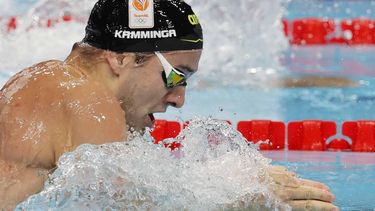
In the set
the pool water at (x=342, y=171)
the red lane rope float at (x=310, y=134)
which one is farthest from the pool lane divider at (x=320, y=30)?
the pool water at (x=342, y=171)

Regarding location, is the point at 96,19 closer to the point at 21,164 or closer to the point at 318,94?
the point at 21,164

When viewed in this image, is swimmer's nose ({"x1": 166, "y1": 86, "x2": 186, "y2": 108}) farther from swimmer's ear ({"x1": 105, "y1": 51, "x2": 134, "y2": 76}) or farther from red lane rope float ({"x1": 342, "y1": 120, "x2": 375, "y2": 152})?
red lane rope float ({"x1": 342, "y1": 120, "x2": 375, "y2": 152})

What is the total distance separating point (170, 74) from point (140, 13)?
0.18 meters

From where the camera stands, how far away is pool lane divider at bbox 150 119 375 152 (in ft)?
16.3

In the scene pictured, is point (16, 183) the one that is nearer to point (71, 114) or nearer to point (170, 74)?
point (71, 114)

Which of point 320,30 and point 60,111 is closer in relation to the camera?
point 60,111

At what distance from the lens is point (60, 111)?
2.02 metres

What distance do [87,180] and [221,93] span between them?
452 cm

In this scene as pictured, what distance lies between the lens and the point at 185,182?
2.14 m

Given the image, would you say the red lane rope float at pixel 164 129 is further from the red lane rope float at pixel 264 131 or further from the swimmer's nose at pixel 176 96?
the swimmer's nose at pixel 176 96

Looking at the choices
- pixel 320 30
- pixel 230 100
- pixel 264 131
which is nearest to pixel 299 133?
pixel 264 131

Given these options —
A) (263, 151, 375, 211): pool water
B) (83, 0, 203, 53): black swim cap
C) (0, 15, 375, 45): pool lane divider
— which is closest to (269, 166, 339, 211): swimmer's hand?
(83, 0, 203, 53): black swim cap

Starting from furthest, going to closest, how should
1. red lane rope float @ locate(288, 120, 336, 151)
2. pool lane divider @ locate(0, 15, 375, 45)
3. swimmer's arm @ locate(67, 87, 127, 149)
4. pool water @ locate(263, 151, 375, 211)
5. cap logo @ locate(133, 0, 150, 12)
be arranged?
pool lane divider @ locate(0, 15, 375, 45)
red lane rope float @ locate(288, 120, 336, 151)
pool water @ locate(263, 151, 375, 211)
cap logo @ locate(133, 0, 150, 12)
swimmer's arm @ locate(67, 87, 127, 149)

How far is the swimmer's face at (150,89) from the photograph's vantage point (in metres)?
2.13
